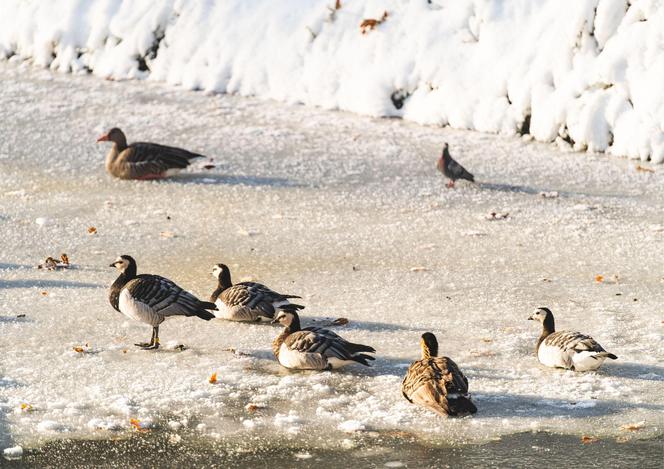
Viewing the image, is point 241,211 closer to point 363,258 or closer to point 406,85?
point 363,258

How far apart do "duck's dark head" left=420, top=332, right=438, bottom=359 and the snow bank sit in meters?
8.24

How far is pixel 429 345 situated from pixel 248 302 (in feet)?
6.81

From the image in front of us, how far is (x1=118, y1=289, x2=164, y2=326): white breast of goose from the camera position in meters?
9.88

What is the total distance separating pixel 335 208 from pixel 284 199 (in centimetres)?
80

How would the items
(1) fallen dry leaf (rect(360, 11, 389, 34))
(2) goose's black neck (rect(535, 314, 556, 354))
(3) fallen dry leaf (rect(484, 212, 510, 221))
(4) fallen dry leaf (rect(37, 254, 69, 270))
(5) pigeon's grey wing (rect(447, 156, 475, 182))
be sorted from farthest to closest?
(1) fallen dry leaf (rect(360, 11, 389, 34)), (5) pigeon's grey wing (rect(447, 156, 475, 182)), (3) fallen dry leaf (rect(484, 212, 510, 221)), (4) fallen dry leaf (rect(37, 254, 69, 270)), (2) goose's black neck (rect(535, 314, 556, 354))

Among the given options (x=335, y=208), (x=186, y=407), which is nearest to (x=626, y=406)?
(x=186, y=407)

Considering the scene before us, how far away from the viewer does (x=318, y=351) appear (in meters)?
9.22

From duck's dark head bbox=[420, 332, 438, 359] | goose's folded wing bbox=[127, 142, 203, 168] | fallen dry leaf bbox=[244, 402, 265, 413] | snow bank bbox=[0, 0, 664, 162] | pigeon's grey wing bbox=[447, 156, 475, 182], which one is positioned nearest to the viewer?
fallen dry leaf bbox=[244, 402, 265, 413]

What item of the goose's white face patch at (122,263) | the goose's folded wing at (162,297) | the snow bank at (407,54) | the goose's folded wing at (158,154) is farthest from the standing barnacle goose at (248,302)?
the snow bank at (407,54)

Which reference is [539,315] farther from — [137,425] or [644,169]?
[644,169]

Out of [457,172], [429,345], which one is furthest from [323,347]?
[457,172]

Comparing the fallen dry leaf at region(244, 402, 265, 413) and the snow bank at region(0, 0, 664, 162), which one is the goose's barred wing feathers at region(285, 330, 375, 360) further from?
the snow bank at region(0, 0, 664, 162)

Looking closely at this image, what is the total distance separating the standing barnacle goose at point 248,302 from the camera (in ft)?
34.2

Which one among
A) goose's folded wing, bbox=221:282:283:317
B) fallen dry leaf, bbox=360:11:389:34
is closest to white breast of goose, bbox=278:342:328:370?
goose's folded wing, bbox=221:282:283:317
